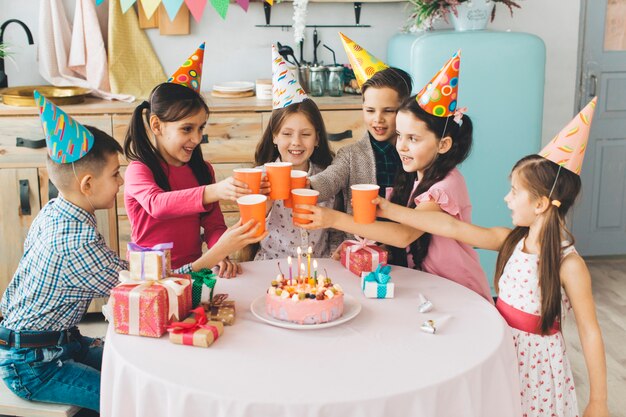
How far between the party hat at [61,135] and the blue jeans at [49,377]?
545 millimetres

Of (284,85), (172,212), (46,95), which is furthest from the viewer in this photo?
(46,95)

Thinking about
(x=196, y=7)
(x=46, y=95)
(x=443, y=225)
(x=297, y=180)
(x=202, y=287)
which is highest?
(x=196, y=7)

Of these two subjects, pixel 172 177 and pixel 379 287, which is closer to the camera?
pixel 379 287

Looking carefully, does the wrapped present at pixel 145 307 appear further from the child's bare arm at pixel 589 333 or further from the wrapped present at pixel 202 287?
the child's bare arm at pixel 589 333

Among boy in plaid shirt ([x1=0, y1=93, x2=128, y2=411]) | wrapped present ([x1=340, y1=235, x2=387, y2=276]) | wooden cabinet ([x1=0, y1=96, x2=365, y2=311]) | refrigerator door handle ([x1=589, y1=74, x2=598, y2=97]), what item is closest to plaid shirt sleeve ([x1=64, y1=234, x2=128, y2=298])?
boy in plaid shirt ([x1=0, y1=93, x2=128, y2=411])

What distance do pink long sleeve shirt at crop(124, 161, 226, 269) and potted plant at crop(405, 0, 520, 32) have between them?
186cm

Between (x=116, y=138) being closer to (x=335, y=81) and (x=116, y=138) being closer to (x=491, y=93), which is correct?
(x=335, y=81)

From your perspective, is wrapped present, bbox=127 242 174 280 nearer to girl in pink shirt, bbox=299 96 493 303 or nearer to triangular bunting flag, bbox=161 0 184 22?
girl in pink shirt, bbox=299 96 493 303

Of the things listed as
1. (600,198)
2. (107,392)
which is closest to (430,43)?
(600,198)

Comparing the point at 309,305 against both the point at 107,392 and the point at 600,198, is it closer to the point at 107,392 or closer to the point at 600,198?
the point at 107,392

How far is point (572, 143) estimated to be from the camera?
186 centimetres

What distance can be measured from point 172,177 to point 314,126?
0.53 m

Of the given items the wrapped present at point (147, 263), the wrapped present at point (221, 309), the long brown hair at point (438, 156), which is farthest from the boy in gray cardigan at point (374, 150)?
the wrapped present at point (147, 263)

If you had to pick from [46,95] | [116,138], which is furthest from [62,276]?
[46,95]
